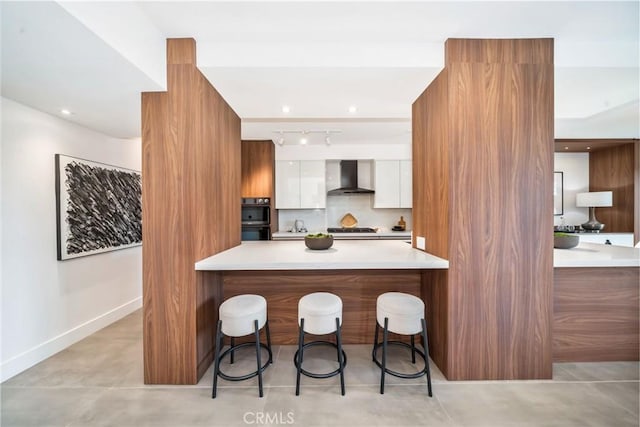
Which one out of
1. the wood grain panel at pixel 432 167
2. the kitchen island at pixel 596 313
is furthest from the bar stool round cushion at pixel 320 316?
the kitchen island at pixel 596 313

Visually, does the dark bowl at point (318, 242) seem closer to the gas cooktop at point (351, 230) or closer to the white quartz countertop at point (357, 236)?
the white quartz countertop at point (357, 236)

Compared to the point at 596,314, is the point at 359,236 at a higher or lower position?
higher

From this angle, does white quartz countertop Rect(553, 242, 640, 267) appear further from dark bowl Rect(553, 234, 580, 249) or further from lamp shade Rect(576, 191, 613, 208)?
lamp shade Rect(576, 191, 613, 208)

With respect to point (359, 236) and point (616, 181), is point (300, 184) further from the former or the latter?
point (616, 181)

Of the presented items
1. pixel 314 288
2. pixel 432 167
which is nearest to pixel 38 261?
pixel 314 288

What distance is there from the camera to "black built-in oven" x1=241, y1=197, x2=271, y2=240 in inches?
175

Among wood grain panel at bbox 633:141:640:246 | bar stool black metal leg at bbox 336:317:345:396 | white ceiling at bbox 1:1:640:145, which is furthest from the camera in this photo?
wood grain panel at bbox 633:141:640:246

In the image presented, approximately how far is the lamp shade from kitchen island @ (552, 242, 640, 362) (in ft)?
10.6

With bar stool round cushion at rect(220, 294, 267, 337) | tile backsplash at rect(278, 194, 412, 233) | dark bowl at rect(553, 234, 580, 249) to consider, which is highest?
tile backsplash at rect(278, 194, 412, 233)

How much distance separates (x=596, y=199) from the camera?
4.45 meters

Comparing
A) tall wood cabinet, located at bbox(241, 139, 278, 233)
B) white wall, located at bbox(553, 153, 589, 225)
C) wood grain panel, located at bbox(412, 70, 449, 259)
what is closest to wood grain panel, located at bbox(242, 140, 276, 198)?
tall wood cabinet, located at bbox(241, 139, 278, 233)

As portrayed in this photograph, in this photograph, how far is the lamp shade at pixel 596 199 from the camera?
4.36 metres

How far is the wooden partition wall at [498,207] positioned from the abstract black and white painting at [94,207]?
3.38 m

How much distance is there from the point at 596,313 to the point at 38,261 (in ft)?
15.4
